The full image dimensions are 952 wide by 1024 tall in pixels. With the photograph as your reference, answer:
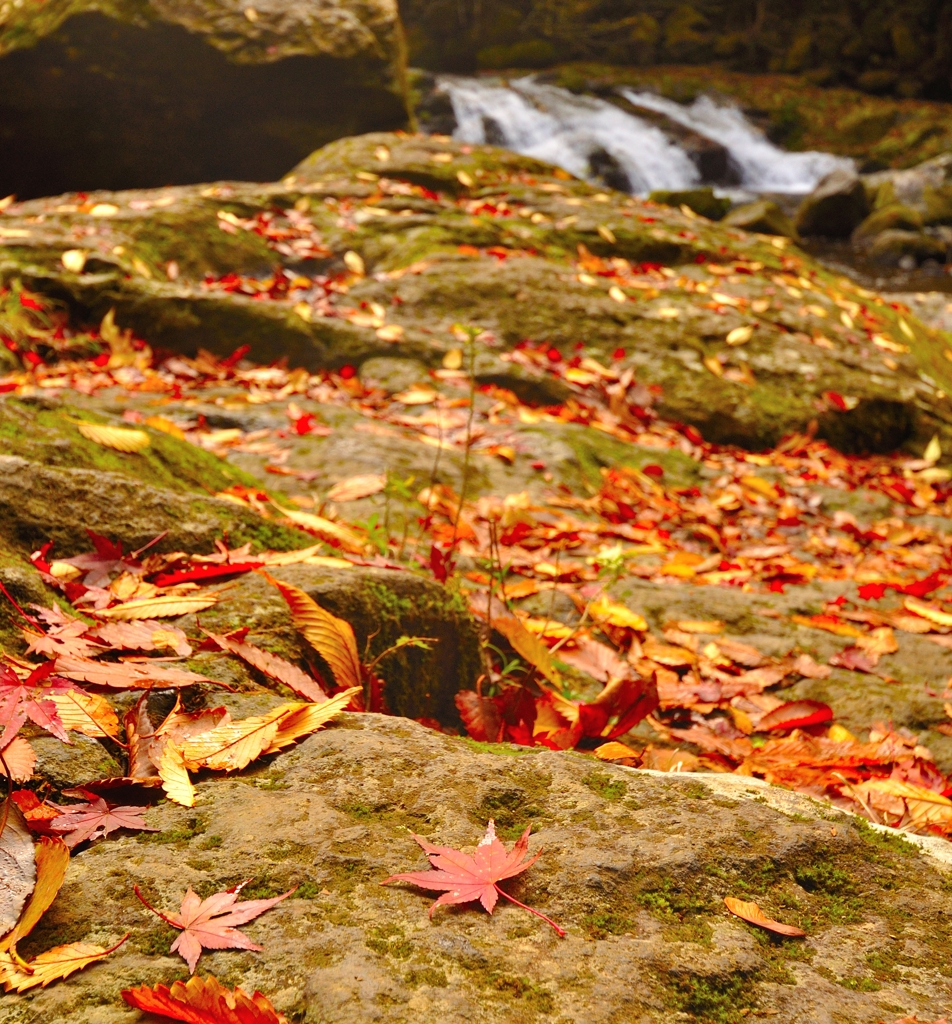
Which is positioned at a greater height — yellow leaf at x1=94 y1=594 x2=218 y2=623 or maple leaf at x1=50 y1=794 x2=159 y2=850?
maple leaf at x1=50 y1=794 x2=159 y2=850

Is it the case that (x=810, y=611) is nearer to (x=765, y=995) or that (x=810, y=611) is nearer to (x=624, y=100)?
(x=765, y=995)

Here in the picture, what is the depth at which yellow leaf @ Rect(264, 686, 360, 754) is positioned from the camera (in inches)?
41.4

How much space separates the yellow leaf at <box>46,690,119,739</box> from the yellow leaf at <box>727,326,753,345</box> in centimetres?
424

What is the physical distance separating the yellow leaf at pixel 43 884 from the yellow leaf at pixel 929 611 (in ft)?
7.92

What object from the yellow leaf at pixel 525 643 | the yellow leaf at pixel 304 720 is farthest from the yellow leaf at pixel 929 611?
the yellow leaf at pixel 304 720

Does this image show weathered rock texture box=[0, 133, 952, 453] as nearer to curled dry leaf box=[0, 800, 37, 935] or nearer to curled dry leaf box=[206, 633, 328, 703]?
curled dry leaf box=[206, 633, 328, 703]

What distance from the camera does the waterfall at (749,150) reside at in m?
17.3

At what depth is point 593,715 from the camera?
145 cm

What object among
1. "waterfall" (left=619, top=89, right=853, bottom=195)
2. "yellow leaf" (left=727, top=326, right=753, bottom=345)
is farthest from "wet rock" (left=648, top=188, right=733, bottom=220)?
"yellow leaf" (left=727, top=326, right=753, bottom=345)

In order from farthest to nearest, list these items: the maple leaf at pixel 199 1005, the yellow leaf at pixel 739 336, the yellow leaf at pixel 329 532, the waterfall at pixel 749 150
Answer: the waterfall at pixel 749 150
the yellow leaf at pixel 739 336
the yellow leaf at pixel 329 532
the maple leaf at pixel 199 1005

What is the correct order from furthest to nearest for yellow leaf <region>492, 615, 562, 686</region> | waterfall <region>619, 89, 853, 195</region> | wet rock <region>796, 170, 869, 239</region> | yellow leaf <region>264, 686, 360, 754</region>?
waterfall <region>619, 89, 853, 195</region> → wet rock <region>796, 170, 869, 239</region> → yellow leaf <region>492, 615, 562, 686</region> → yellow leaf <region>264, 686, 360, 754</region>

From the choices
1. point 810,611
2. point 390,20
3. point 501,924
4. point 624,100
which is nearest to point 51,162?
point 390,20

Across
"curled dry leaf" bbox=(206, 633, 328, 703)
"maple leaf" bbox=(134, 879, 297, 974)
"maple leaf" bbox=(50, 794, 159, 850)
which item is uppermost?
"maple leaf" bbox=(134, 879, 297, 974)

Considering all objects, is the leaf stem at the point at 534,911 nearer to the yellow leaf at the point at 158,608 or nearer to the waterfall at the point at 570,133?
the yellow leaf at the point at 158,608
